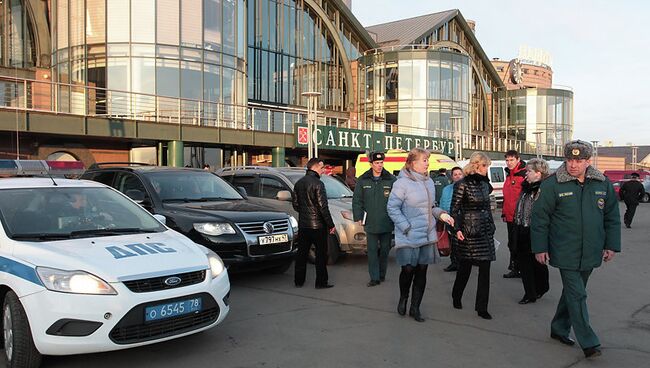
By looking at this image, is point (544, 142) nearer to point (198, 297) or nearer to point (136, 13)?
point (136, 13)

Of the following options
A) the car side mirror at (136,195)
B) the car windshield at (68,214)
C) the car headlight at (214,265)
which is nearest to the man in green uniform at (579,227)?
the car headlight at (214,265)

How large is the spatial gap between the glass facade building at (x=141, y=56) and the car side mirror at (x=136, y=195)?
1333 centimetres

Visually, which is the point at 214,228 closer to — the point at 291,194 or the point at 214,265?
the point at 214,265

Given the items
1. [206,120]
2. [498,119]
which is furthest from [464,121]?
[206,120]

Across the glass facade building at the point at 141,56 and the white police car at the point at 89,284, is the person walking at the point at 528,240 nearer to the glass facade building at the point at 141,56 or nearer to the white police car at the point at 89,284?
the white police car at the point at 89,284

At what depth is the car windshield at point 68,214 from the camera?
4621 mm

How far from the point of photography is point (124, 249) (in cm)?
440

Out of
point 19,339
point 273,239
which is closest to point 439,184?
point 273,239

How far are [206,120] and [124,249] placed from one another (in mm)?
17824

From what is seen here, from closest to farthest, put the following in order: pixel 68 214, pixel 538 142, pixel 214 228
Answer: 1. pixel 68 214
2. pixel 214 228
3. pixel 538 142

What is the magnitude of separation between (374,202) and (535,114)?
4711cm

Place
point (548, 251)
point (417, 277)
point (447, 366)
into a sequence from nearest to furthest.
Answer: point (447, 366)
point (548, 251)
point (417, 277)

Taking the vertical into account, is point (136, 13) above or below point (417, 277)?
above

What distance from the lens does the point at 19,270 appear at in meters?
4.04
